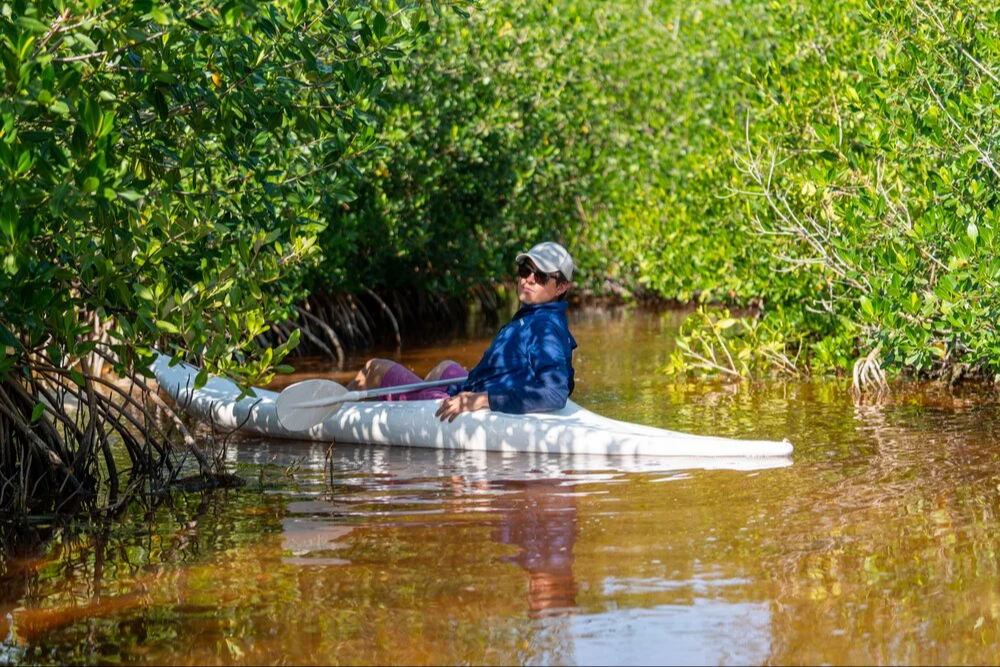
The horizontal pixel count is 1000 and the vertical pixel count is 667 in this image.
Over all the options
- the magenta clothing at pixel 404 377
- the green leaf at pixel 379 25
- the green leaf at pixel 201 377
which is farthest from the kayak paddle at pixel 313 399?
the green leaf at pixel 379 25

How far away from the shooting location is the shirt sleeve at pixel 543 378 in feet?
25.8

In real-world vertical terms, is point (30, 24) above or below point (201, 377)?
above

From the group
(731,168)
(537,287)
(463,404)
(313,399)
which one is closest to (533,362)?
(537,287)

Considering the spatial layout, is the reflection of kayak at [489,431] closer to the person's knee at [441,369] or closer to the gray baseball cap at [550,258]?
the person's knee at [441,369]

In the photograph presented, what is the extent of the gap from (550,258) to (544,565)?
2.85 meters

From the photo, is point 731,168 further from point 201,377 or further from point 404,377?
point 201,377

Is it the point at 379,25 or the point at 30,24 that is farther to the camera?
the point at 379,25

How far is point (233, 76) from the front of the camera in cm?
607

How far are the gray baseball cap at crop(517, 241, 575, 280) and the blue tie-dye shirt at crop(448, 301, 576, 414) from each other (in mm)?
203

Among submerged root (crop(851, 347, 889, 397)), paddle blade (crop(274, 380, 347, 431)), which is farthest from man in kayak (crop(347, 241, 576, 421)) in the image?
submerged root (crop(851, 347, 889, 397))

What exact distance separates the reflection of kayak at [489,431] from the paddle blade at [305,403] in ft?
0.45

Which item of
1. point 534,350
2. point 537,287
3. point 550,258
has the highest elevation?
point 550,258

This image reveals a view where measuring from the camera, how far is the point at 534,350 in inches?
312

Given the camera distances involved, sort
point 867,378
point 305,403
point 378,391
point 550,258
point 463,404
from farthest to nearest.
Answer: point 867,378
point 378,391
point 305,403
point 463,404
point 550,258
